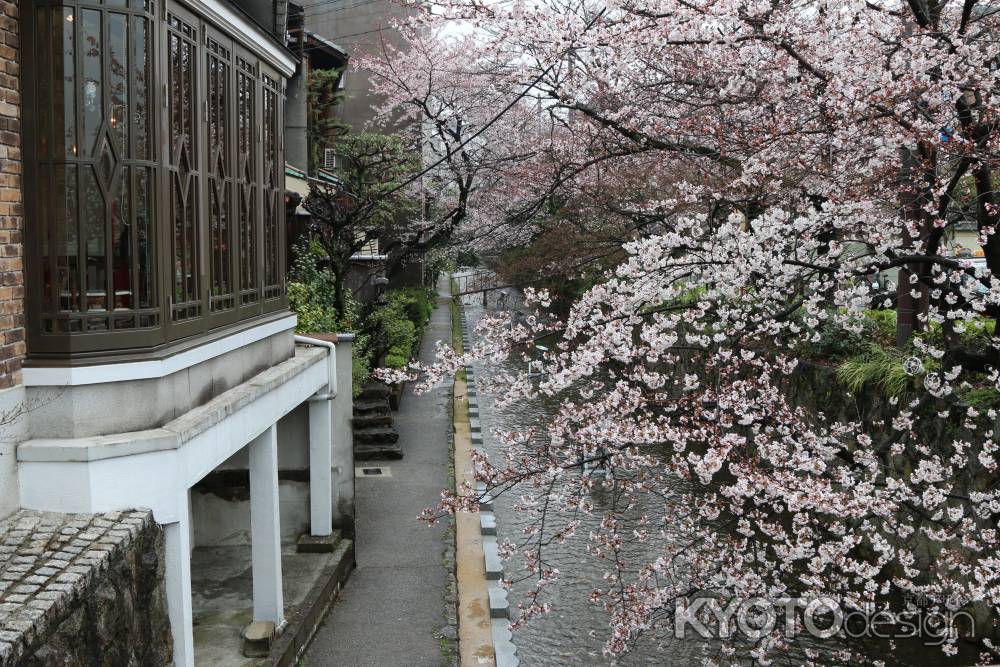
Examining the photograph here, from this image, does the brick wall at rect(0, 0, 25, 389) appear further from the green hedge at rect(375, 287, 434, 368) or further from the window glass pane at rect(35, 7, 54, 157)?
the green hedge at rect(375, 287, 434, 368)

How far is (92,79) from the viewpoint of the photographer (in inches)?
213

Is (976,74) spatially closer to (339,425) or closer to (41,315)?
(41,315)

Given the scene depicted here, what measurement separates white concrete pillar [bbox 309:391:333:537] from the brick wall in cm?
574

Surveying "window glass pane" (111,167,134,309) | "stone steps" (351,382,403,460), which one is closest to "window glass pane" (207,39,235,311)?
"window glass pane" (111,167,134,309)

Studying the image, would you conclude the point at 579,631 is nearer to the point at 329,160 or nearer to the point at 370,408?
the point at 370,408

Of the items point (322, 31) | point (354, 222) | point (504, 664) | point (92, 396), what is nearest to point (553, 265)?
point (354, 222)

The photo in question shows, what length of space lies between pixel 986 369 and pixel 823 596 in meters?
2.62

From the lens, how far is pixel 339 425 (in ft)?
39.0

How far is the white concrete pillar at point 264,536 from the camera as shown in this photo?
8070 millimetres

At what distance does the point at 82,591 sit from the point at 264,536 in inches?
141

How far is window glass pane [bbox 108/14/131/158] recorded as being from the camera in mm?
5500

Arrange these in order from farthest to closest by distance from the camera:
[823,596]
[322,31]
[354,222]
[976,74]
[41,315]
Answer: [322,31]
[354,222]
[823,596]
[976,74]
[41,315]

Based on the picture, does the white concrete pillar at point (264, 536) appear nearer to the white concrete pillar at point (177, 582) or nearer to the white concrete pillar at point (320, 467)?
the white concrete pillar at point (177, 582)

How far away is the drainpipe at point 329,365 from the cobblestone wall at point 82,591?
17.8 ft
